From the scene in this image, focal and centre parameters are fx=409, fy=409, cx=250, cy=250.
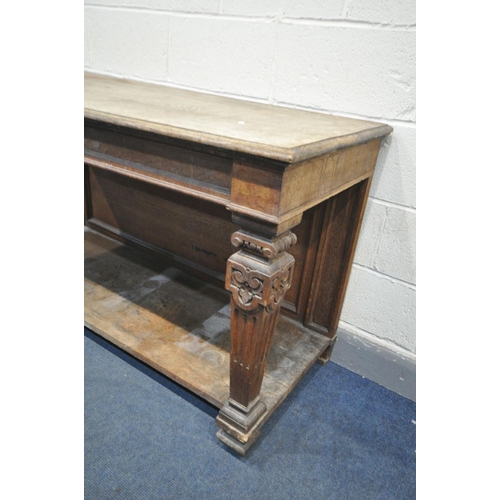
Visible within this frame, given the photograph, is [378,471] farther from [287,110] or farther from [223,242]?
[287,110]

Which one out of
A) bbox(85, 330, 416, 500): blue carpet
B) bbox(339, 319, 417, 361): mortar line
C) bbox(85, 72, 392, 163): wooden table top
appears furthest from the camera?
bbox(339, 319, 417, 361): mortar line

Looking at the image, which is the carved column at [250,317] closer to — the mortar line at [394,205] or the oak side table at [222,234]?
the oak side table at [222,234]

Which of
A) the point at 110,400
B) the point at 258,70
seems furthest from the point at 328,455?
the point at 258,70

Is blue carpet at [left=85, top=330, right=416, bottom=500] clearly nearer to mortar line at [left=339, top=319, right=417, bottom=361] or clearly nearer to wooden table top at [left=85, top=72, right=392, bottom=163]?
mortar line at [left=339, top=319, right=417, bottom=361]

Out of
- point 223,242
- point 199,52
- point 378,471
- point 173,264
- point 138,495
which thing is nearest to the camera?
point 138,495

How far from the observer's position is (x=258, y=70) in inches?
44.9

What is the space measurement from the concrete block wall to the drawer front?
48 cm

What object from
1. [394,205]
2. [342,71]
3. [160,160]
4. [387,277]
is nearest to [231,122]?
[160,160]

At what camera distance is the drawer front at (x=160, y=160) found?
725 mm

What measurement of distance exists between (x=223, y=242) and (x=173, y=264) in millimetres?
265

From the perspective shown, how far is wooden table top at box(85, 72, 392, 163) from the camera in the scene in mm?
660

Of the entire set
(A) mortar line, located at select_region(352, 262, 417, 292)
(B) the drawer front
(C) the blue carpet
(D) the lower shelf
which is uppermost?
(B) the drawer front

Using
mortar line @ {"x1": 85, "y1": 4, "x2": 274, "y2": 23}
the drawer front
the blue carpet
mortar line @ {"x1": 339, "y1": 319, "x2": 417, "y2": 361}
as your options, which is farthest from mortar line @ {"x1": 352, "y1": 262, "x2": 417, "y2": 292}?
mortar line @ {"x1": 85, "y1": 4, "x2": 274, "y2": 23}

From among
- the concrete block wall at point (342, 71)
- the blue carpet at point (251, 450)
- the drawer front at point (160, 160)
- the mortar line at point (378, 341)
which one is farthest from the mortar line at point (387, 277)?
the drawer front at point (160, 160)
